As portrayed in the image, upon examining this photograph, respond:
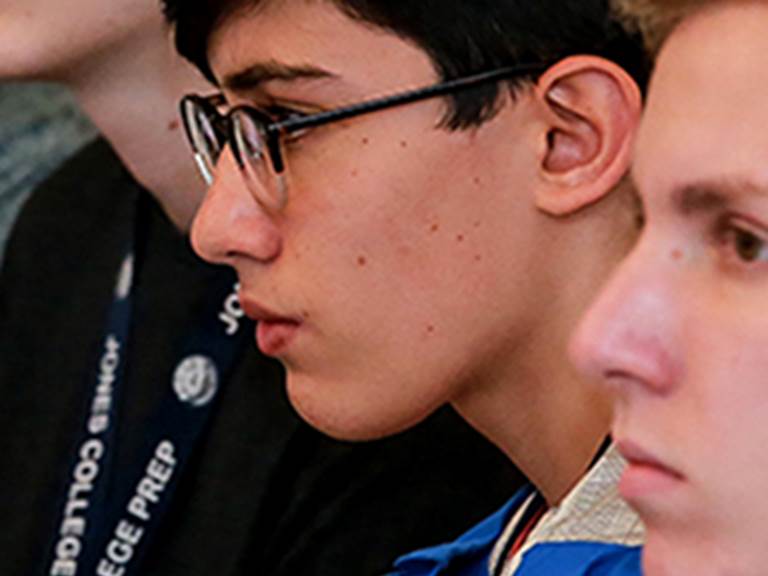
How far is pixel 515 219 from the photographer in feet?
4.17

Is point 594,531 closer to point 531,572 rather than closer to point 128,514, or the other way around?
point 531,572

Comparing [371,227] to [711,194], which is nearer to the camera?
[711,194]

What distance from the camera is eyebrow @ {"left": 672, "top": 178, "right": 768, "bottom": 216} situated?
0.85 metres

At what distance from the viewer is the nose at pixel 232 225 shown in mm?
1330

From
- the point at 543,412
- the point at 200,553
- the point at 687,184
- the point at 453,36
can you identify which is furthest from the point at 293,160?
the point at 200,553

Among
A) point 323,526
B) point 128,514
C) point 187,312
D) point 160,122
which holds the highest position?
point 160,122

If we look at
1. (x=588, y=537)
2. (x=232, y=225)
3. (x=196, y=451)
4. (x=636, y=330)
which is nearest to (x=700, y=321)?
(x=636, y=330)

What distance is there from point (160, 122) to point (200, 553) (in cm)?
46

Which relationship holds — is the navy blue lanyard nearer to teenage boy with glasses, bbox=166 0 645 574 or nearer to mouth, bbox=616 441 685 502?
teenage boy with glasses, bbox=166 0 645 574

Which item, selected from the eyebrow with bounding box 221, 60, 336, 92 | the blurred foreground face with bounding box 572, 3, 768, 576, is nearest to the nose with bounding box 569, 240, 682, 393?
the blurred foreground face with bounding box 572, 3, 768, 576

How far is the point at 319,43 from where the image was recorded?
129 cm

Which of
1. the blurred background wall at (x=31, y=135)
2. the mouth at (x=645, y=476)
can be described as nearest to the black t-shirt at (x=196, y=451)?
the blurred background wall at (x=31, y=135)

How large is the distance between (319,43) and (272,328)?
23cm

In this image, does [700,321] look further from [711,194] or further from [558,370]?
[558,370]
